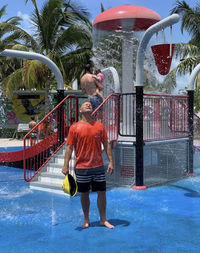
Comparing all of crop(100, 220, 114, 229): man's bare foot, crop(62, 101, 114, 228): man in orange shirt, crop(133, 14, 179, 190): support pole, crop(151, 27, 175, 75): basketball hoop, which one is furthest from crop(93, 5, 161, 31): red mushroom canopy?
crop(100, 220, 114, 229): man's bare foot

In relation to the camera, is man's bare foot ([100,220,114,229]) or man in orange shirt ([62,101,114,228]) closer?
man in orange shirt ([62,101,114,228])

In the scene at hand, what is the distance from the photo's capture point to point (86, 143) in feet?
18.4

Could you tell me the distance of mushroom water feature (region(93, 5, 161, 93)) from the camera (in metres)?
10.1

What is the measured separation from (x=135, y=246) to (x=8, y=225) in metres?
2.28

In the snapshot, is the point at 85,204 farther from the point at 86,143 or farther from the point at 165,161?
the point at 165,161

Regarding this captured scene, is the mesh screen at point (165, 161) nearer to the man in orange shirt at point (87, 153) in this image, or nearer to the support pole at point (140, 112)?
the support pole at point (140, 112)

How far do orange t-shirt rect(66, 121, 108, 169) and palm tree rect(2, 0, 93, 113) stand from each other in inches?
608

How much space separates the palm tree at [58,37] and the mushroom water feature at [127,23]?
10.4 meters

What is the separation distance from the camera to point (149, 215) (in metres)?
6.68

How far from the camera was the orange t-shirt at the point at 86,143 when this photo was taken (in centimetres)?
562

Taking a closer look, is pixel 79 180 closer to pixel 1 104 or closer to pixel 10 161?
pixel 10 161

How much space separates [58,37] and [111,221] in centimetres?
1671

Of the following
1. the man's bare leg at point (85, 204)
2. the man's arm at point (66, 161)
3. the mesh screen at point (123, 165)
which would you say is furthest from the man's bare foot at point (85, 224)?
the mesh screen at point (123, 165)

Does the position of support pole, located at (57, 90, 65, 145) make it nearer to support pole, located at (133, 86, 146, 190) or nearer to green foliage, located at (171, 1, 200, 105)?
support pole, located at (133, 86, 146, 190)
